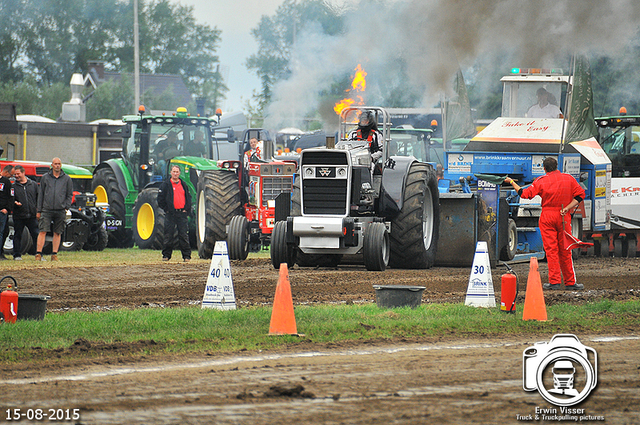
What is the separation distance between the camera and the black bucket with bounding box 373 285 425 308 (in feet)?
31.2

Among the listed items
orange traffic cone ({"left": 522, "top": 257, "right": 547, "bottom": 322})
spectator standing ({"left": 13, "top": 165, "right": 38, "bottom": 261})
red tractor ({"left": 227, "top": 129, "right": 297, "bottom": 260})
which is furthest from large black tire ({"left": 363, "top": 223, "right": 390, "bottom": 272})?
spectator standing ({"left": 13, "top": 165, "right": 38, "bottom": 261})

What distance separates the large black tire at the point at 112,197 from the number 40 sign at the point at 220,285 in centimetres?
1268

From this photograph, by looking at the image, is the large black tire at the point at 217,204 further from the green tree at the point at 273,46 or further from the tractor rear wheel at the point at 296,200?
the green tree at the point at 273,46

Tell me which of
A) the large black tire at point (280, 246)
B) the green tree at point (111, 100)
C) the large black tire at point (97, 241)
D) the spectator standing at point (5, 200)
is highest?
the green tree at point (111, 100)

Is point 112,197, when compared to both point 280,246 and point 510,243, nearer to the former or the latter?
point 280,246

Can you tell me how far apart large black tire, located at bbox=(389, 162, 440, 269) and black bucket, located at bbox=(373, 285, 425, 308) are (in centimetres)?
419

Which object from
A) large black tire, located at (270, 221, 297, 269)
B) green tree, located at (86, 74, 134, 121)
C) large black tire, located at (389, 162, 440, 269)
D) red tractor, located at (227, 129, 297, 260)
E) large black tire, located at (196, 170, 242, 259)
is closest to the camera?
large black tire, located at (270, 221, 297, 269)

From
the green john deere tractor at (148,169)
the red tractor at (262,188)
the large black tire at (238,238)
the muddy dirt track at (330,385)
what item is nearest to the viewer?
the muddy dirt track at (330,385)

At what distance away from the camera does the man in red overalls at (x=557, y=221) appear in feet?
38.8

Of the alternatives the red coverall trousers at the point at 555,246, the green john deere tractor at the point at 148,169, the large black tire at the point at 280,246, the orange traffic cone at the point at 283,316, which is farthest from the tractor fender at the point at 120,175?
the orange traffic cone at the point at 283,316

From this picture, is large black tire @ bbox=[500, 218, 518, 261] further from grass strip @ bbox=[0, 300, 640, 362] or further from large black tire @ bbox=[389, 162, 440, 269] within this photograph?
grass strip @ bbox=[0, 300, 640, 362]

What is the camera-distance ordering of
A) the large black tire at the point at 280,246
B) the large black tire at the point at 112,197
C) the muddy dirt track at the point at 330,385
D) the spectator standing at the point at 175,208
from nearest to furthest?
the muddy dirt track at the point at 330,385 < the large black tire at the point at 280,246 < the spectator standing at the point at 175,208 < the large black tire at the point at 112,197

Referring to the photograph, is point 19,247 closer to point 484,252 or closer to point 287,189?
point 287,189

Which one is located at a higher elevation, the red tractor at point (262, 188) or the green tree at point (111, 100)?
the green tree at point (111, 100)
